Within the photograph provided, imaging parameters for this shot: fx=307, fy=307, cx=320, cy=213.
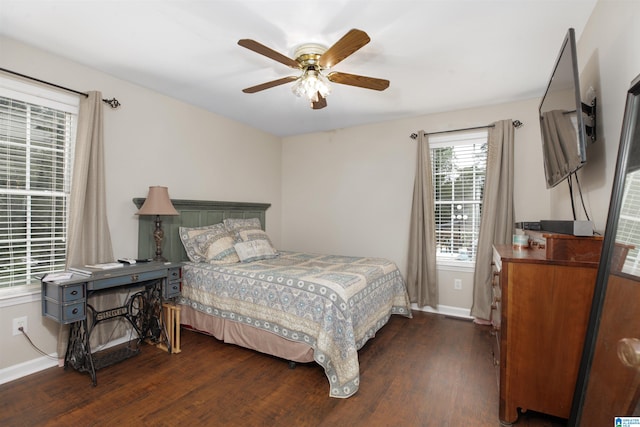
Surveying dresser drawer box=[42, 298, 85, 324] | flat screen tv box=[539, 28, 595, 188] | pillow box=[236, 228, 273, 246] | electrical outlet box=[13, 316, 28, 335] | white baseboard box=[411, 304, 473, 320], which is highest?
flat screen tv box=[539, 28, 595, 188]

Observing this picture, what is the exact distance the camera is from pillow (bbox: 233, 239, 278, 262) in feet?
11.0

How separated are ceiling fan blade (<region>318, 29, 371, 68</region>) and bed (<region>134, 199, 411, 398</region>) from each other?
1638 mm

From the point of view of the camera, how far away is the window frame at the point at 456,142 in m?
3.65

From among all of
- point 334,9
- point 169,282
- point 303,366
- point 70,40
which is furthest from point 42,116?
point 303,366

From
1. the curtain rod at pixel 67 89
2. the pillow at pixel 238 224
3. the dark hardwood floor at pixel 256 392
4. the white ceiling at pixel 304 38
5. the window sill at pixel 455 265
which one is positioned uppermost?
the white ceiling at pixel 304 38

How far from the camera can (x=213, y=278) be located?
297 cm

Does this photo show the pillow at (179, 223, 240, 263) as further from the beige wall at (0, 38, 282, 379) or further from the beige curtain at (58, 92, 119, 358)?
the beige curtain at (58, 92, 119, 358)

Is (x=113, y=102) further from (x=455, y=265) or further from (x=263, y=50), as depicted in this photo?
(x=455, y=265)

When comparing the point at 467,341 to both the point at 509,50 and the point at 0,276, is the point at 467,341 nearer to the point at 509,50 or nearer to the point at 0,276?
the point at 509,50

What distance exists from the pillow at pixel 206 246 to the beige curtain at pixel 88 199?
75 centimetres

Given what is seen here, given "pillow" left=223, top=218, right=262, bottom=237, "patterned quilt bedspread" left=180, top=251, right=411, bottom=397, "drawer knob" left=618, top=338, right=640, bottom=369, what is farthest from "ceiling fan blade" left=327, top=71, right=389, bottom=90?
"pillow" left=223, top=218, right=262, bottom=237

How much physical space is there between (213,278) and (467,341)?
100 inches

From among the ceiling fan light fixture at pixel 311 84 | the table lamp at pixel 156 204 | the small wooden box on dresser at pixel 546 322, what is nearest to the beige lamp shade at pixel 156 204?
the table lamp at pixel 156 204

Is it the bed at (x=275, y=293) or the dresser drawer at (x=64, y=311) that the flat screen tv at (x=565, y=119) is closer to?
the bed at (x=275, y=293)
